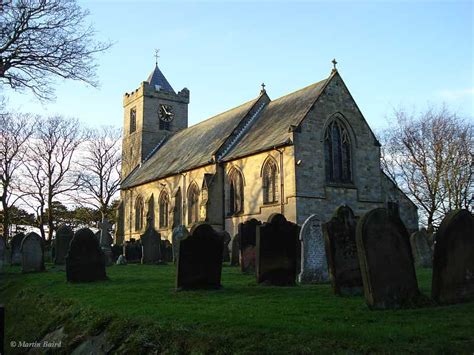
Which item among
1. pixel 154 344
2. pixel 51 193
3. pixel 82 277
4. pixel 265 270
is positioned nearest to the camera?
pixel 154 344

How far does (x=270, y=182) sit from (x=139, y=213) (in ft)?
56.0

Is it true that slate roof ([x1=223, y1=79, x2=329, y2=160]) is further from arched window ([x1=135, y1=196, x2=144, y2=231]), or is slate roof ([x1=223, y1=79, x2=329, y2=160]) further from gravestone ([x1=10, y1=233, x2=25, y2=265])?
arched window ([x1=135, y1=196, x2=144, y2=231])

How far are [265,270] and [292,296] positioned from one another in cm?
206

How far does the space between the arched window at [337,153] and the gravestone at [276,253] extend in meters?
14.1

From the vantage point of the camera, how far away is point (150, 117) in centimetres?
4403

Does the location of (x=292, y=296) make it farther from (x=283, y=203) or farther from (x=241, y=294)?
(x=283, y=203)

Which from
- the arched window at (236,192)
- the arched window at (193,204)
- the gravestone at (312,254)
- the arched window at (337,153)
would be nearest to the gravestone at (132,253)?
the arched window at (236,192)

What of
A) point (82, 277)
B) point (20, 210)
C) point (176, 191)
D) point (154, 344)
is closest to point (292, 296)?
point (154, 344)

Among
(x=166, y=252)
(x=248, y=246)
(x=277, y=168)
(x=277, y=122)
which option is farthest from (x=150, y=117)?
(x=248, y=246)

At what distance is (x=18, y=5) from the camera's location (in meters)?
14.6

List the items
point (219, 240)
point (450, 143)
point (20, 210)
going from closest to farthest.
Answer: point (219, 240) < point (450, 143) < point (20, 210)

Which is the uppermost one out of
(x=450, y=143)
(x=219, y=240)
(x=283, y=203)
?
(x=450, y=143)

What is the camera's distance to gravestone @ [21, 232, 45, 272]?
1577 centimetres

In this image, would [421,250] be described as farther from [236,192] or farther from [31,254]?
[31,254]
